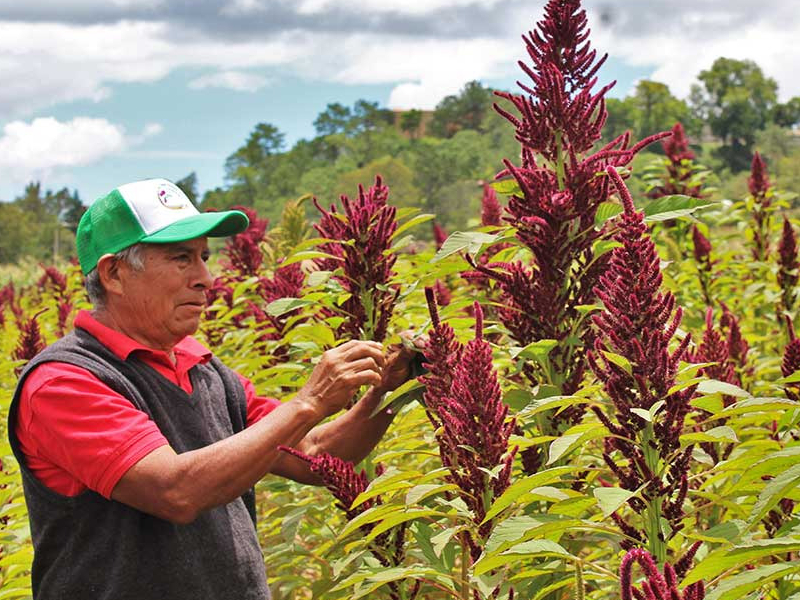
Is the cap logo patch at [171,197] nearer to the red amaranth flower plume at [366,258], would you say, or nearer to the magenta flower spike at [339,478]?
the red amaranth flower plume at [366,258]

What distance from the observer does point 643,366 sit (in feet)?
5.19

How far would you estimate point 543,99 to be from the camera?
2.23 metres

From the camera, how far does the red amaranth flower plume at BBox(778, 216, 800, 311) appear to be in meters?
4.28

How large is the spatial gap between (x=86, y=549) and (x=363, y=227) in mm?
1113

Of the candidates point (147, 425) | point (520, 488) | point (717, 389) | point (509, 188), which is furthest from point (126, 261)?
Result: point (717, 389)

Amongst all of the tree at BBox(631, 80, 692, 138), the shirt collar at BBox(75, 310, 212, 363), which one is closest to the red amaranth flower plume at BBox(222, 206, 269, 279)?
the shirt collar at BBox(75, 310, 212, 363)

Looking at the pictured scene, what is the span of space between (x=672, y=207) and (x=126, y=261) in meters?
1.36

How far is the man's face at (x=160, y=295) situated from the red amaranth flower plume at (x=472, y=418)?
776mm

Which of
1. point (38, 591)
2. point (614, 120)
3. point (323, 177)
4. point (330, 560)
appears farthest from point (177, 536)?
point (614, 120)

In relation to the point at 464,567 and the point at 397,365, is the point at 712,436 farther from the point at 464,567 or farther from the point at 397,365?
the point at 397,365

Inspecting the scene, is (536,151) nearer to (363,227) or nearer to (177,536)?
(363,227)

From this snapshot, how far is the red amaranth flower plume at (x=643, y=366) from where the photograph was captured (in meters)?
1.58

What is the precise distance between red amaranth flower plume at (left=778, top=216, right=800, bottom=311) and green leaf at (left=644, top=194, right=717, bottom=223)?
241 cm

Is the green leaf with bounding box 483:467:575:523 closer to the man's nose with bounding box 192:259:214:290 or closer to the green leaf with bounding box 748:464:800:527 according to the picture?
the green leaf with bounding box 748:464:800:527
